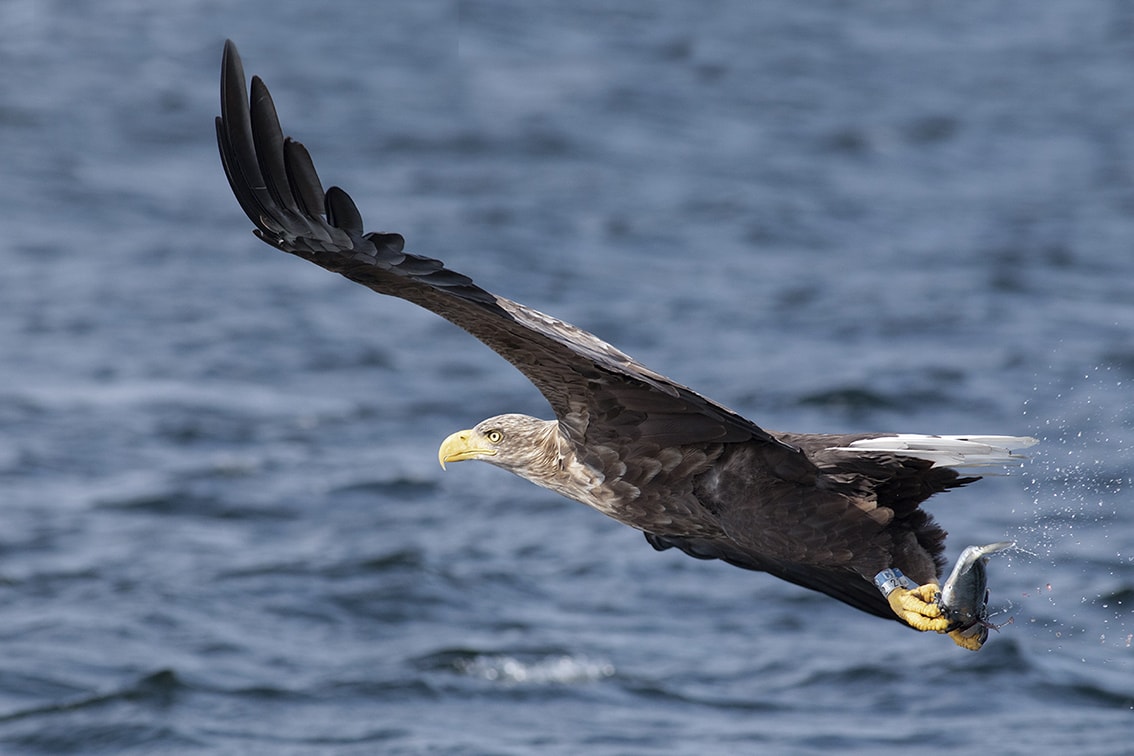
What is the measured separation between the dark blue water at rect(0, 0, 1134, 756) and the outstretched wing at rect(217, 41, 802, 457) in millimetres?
4021

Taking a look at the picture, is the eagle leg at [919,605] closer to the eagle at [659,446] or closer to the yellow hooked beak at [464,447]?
the eagle at [659,446]

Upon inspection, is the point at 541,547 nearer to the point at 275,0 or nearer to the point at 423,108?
the point at 423,108

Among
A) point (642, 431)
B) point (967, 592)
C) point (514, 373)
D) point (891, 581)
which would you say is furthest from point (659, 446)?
point (514, 373)

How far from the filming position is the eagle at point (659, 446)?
546 cm

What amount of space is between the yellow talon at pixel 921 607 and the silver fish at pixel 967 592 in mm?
26

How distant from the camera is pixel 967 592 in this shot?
568 centimetres

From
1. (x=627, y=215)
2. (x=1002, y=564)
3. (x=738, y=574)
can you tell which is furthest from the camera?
(x=627, y=215)

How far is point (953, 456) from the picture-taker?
5.46m

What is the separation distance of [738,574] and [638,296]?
504 centimetres

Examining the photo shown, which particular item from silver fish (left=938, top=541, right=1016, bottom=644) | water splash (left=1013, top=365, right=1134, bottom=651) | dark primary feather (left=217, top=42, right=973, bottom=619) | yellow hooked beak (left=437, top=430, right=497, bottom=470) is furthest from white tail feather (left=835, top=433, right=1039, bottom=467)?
water splash (left=1013, top=365, right=1134, bottom=651)

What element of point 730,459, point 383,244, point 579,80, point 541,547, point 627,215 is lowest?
point 541,547

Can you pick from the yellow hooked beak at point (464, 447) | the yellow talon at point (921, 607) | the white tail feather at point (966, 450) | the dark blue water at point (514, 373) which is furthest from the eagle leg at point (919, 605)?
the dark blue water at point (514, 373)

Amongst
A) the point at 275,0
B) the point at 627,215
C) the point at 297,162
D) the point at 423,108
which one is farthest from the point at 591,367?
the point at 275,0

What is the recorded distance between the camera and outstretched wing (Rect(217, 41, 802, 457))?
5.39 metres
